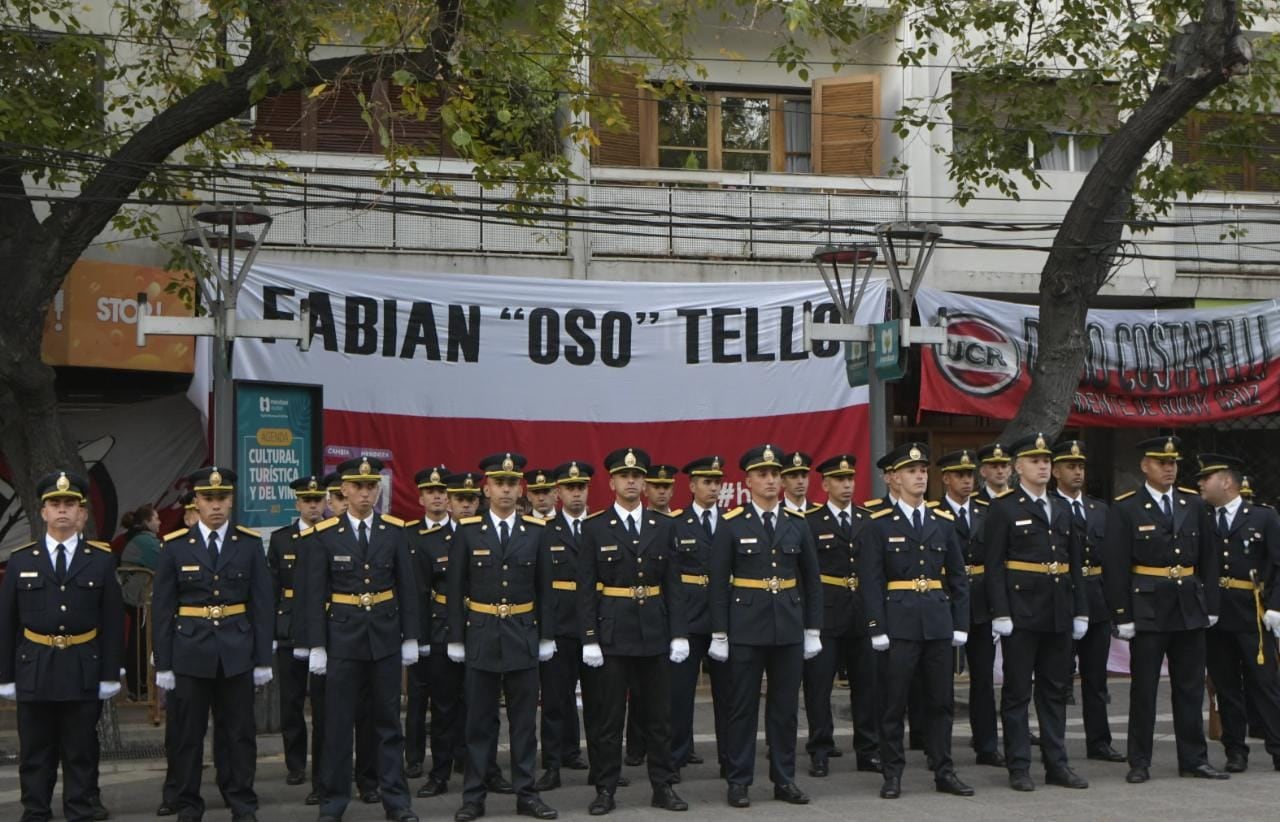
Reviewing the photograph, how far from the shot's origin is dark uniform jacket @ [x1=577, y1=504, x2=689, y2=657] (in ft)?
31.8

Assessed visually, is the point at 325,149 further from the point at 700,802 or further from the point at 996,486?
the point at 700,802

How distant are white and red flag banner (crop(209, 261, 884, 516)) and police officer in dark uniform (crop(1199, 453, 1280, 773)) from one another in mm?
6397

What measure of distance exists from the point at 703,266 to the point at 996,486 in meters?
7.06

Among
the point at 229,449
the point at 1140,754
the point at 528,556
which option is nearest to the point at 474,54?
the point at 229,449

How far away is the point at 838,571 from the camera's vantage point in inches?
446

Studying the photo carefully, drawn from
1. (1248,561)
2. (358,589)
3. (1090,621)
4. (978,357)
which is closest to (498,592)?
(358,589)

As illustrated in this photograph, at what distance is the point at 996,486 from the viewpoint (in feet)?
39.7

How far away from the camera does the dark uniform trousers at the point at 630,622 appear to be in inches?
381

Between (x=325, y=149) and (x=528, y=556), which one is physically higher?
(x=325, y=149)

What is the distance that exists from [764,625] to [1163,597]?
2.70 meters

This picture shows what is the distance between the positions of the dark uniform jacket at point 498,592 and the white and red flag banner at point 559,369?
6613 millimetres

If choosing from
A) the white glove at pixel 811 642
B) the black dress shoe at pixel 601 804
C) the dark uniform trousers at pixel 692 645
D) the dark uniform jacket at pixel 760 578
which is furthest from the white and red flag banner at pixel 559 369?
the black dress shoe at pixel 601 804

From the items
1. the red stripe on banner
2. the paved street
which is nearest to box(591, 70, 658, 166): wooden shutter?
the red stripe on banner

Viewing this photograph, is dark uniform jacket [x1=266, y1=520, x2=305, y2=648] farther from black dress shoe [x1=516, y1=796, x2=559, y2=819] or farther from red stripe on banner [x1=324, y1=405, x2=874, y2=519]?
red stripe on banner [x1=324, y1=405, x2=874, y2=519]
